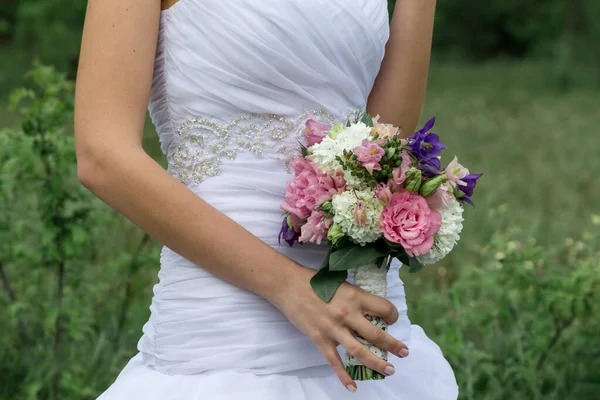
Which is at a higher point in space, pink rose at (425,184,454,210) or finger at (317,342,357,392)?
pink rose at (425,184,454,210)

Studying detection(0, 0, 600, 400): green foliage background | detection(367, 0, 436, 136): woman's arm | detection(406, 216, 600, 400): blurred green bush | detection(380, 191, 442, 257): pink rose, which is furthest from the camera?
detection(406, 216, 600, 400): blurred green bush

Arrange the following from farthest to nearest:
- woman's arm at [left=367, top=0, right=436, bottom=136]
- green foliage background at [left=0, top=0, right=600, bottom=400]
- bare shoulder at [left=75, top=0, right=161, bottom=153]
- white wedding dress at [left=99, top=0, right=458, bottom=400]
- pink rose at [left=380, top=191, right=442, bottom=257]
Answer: green foliage background at [left=0, top=0, right=600, bottom=400] → woman's arm at [left=367, top=0, right=436, bottom=136] → white wedding dress at [left=99, top=0, right=458, bottom=400] → bare shoulder at [left=75, top=0, right=161, bottom=153] → pink rose at [left=380, top=191, right=442, bottom=257]

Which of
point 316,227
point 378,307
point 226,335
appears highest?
point 316,227

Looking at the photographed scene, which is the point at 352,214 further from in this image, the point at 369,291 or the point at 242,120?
the point at 242,120

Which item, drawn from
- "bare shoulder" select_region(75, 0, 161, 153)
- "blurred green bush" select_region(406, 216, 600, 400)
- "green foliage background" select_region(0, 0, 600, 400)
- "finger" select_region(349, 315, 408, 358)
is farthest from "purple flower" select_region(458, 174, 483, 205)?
"blurred green bush" select_region(406, 216, 600, 400)

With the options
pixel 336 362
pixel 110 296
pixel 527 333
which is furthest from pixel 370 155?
pixel 110 296

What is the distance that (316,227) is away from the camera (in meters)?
1.84

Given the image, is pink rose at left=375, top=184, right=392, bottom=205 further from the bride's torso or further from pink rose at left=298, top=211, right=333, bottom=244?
the bride's torso

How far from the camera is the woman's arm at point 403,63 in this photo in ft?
7.59

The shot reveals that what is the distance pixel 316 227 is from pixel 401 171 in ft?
0.65

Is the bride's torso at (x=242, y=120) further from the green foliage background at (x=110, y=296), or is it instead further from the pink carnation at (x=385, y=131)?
the green foliage background at (x=110, y=296)

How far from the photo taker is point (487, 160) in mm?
10469

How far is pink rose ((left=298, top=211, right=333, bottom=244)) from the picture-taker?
1840 millimetres

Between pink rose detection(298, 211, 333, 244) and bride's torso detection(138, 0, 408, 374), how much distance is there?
0.64ft
